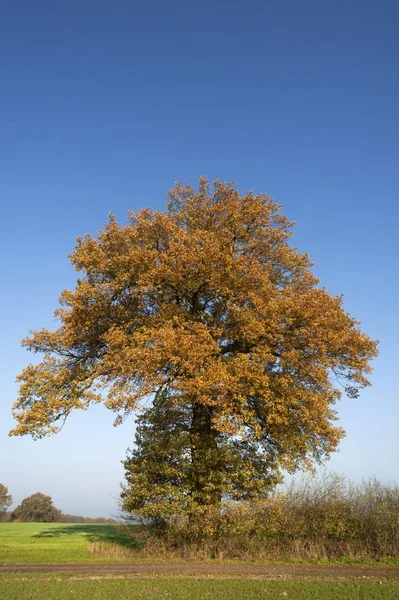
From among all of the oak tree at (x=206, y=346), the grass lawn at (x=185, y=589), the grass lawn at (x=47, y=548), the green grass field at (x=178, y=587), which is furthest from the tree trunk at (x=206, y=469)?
the grass lawn at (x=185, y=589)

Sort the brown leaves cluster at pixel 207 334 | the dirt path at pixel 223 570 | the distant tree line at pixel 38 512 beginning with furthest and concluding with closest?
the distant tree line at pixel 38 512 → the brown leaves cluster at pixel 207 334 → the dirt path at pixel 223 570

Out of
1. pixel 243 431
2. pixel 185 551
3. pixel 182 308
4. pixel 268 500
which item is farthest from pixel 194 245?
pixel 185 551

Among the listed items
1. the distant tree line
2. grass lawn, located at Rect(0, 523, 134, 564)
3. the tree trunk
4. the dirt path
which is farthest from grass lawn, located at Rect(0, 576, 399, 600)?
the distant tree line

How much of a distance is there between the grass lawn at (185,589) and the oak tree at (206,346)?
5.30 metres

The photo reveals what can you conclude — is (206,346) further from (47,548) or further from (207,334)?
(47,548)

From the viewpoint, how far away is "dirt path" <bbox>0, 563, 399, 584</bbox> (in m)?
15.2

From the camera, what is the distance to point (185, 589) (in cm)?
1266

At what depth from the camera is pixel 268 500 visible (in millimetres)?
19281

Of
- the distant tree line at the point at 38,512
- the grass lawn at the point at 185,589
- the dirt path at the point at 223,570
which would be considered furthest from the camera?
the distant tree line at the point at 38,512

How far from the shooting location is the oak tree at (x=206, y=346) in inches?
719

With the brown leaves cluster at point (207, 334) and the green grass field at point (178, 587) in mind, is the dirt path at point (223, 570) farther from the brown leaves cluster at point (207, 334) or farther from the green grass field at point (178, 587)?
the brown leaves cluster at point (207, 334)

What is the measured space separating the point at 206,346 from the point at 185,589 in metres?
7.88

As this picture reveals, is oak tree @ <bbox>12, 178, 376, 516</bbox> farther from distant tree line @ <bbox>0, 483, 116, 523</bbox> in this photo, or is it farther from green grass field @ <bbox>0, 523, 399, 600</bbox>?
distant tree line @ <bbox>0, 483, 116, 523</bbox>

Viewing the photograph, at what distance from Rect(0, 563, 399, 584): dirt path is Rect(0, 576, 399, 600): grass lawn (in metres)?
1.33
